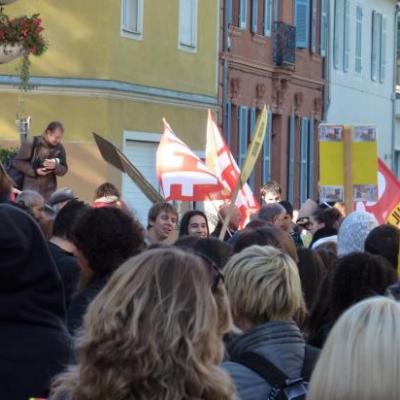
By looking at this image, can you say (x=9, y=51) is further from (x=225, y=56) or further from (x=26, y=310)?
(x=225, y=56)

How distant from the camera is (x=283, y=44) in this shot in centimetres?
3266

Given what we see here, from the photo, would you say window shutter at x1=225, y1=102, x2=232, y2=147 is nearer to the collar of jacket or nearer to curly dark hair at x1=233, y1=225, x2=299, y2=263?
curly dark hair at x1=233, y1=225, x2=299, y2=263

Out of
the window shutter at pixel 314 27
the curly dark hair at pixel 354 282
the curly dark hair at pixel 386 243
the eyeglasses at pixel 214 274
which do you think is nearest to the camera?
the eyeglasses at pixel 214 274

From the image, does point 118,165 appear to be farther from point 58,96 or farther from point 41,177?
point 58,96

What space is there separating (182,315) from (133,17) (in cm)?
2125

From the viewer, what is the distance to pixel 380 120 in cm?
4088

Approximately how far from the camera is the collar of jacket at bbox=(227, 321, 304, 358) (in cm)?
539

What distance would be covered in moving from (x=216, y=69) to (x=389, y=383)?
25103mm

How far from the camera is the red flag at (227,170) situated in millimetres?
16125

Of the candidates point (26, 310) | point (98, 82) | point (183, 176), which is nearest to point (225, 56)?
point (98, 82)

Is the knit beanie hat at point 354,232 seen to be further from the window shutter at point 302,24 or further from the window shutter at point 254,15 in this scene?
the window shutter at point 302,24

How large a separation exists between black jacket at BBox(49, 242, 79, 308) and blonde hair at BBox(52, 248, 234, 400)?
8.19ft

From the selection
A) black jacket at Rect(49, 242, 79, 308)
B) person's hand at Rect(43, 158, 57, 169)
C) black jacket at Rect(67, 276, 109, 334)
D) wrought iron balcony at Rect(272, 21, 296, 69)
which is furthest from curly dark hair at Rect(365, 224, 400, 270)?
wrought iron balcony at Rect(272, 21, 296, 69)

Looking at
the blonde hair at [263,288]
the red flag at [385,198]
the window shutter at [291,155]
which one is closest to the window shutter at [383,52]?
the window shutter at [291,155]
